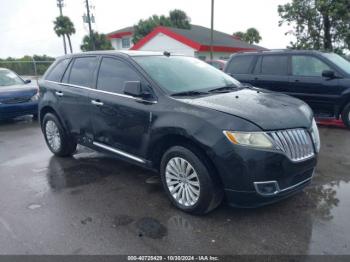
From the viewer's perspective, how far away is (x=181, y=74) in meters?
4.18

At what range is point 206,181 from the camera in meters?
3.19

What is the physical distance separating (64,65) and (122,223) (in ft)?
10.4

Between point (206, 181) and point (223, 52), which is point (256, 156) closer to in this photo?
point (206, 181)

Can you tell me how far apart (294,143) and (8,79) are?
30.2 feet

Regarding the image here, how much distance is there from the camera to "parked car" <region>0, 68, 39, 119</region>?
27.9ft

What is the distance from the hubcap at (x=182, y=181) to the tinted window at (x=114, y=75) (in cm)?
121

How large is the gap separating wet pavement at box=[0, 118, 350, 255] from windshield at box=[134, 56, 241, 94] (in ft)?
4.58

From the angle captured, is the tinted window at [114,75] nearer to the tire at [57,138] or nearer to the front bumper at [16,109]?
the tire at [57,138]

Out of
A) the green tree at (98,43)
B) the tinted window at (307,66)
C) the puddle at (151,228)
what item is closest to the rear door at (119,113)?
the puddle at (151,228)

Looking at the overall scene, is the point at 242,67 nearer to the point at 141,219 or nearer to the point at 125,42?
the point at 141,219

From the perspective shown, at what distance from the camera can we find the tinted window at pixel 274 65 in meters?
7.61

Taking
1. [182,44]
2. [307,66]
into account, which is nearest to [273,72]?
[307,66]

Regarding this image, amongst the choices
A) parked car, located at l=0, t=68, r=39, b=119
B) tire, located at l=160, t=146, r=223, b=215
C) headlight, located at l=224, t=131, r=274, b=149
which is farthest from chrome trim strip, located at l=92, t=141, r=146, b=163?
parked car, located at l=0, t=68, r=39, b=119

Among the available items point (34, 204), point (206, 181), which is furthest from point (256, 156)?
point (34, 204)
